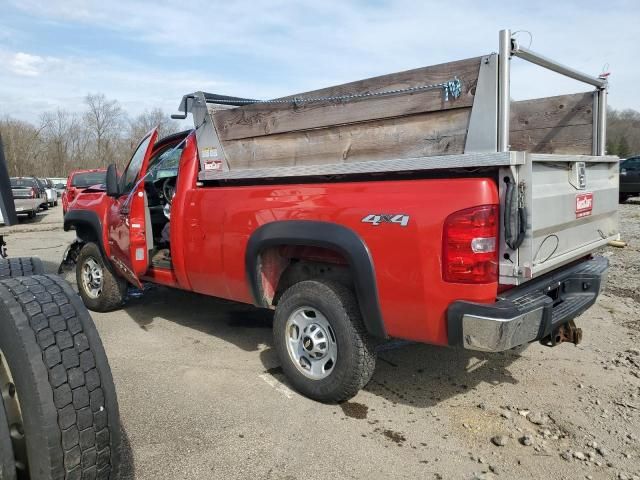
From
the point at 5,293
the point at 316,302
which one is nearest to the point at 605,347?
the point at 316,302

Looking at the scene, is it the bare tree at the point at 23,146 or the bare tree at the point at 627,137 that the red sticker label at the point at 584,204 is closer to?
the bare tree at the point at 627,137

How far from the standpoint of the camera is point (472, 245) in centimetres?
279

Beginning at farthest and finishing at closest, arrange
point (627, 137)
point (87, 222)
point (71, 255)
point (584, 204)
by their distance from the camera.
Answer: point (627, 137)
point (71, 255)
point (87, 222)
point (584, 204)

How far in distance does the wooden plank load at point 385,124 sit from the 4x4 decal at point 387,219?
1.40 ft

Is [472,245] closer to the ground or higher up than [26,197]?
closer to the ground

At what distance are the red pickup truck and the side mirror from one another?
261mm

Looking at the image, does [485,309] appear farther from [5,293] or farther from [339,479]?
[5,293]

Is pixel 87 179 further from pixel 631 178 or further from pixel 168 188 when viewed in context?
pixel 631 178

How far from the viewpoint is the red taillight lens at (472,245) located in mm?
2768

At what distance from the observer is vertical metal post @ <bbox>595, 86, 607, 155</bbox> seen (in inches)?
157

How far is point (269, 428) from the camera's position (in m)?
3.31

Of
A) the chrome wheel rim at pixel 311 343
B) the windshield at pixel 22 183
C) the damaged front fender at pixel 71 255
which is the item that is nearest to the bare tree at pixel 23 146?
the windshield at pixel 22 183

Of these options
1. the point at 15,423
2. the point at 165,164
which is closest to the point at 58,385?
the point at 15,423

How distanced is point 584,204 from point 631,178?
1767 cm
